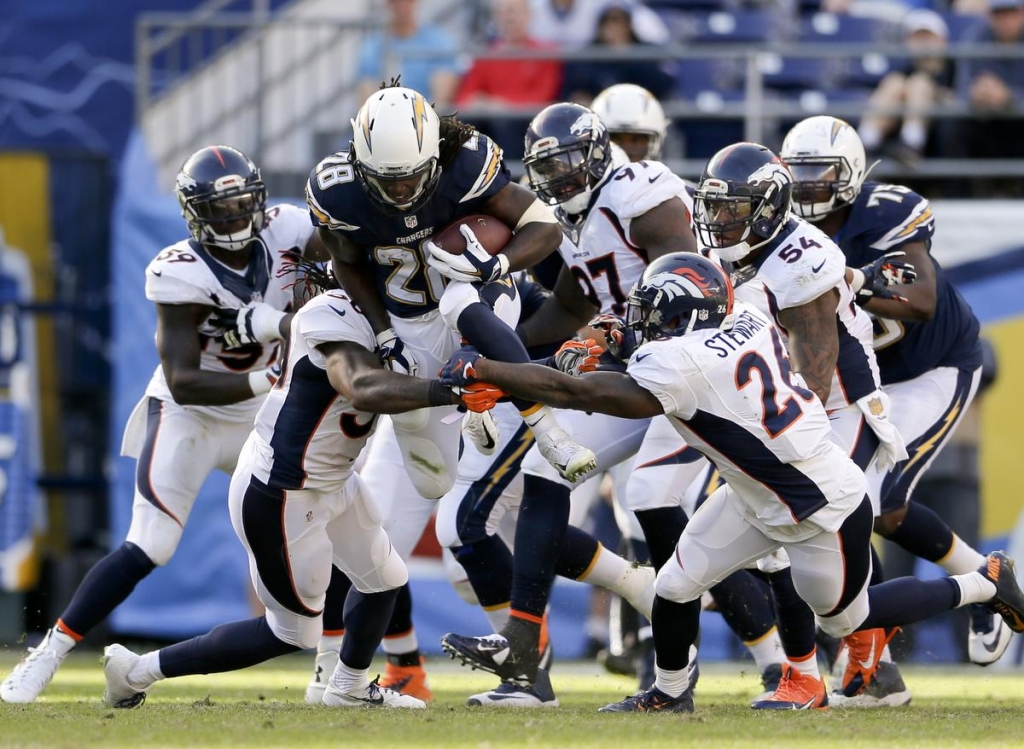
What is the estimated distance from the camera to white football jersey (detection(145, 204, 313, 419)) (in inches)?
243

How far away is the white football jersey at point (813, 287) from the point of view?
5.49m

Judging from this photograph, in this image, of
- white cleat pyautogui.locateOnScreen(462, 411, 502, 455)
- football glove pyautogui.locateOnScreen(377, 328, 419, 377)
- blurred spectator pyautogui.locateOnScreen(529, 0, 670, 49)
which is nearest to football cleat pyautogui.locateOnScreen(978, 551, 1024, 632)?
white cleat pyautogui.locateOnScreen(462, 411, 502, 455)

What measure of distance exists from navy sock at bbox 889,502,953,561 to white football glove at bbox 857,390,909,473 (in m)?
0.29

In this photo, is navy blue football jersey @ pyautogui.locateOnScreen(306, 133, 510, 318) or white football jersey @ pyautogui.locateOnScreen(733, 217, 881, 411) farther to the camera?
white football jersey @ pyautogui.locateOnScreen(733, 217, 881, 411)

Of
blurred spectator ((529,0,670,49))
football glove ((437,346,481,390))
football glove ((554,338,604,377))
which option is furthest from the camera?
blurred spectator ((529,0,670,49))

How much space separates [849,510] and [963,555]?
1.15 metres

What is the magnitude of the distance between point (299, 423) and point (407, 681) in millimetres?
1420

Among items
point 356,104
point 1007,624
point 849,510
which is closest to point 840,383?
point 849,510

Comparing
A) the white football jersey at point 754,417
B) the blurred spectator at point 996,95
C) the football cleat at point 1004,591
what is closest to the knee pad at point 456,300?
the white football jersey at point 754,417

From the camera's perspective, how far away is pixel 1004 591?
19.1 feet

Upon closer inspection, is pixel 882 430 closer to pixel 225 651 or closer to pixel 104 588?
pixel 225 651

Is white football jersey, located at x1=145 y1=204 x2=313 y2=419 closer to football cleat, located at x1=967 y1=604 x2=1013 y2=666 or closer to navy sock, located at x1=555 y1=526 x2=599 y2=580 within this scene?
navy sock, located at x1=555 y1=526 x2=599 y2=580

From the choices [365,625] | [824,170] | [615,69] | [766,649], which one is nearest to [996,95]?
[615,69]

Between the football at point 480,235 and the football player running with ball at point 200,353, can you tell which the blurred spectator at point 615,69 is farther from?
the football at point 480,235
